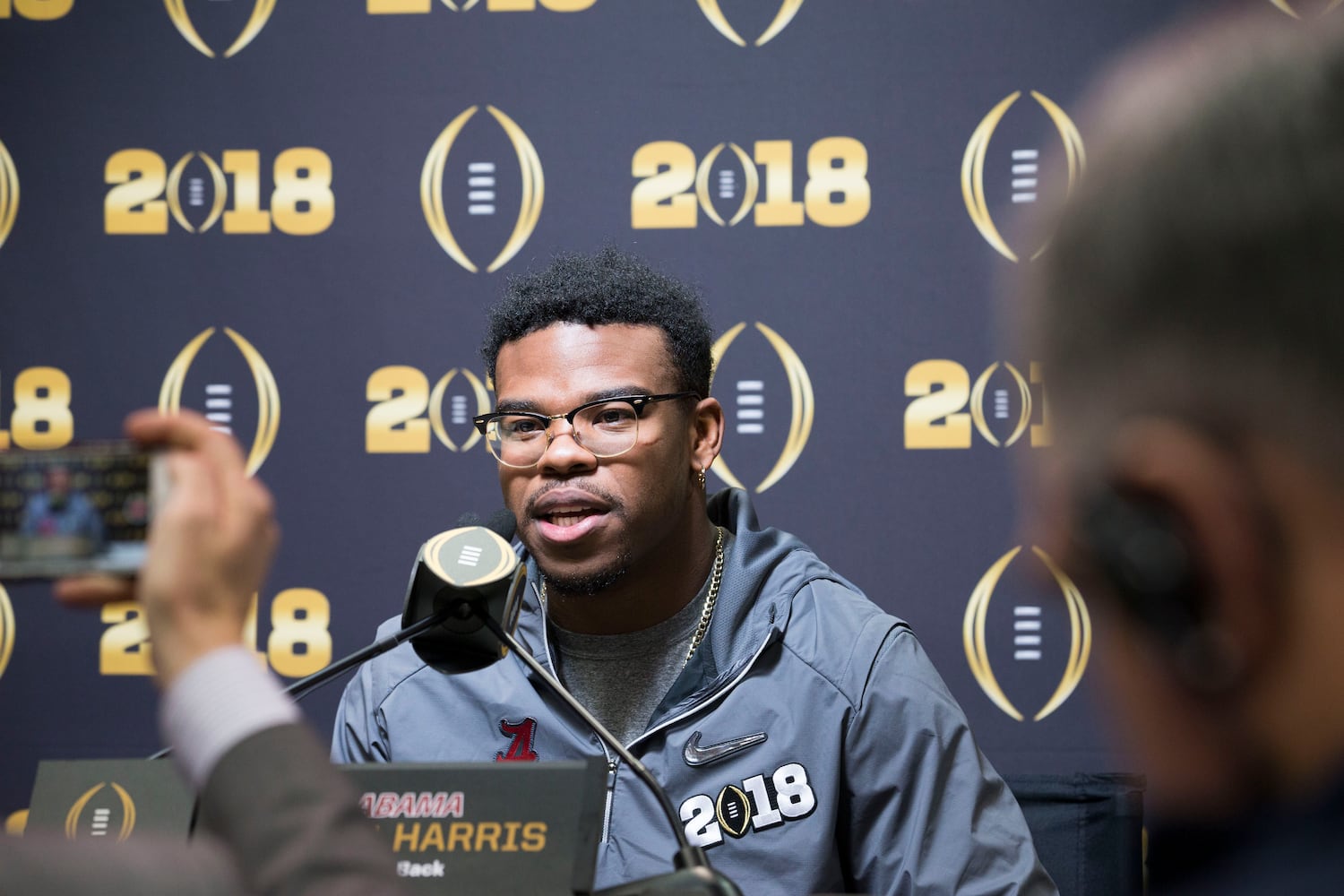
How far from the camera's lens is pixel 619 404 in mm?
1646

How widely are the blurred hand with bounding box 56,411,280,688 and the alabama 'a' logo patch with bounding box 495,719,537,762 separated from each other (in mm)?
932

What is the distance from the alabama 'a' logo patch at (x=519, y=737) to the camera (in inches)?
60.5

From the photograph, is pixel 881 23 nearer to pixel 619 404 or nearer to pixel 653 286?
pixel 653 286

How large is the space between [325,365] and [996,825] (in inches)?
54.4

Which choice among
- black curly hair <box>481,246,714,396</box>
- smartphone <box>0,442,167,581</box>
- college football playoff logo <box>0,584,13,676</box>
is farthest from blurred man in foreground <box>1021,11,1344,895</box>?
college football playoff logo <box>0,584,13,676</box>

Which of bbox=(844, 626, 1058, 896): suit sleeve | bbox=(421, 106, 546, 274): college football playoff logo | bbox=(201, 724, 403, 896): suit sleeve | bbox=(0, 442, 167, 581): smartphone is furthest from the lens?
bbox=(421, 106, 546, 274): college football playoff logo

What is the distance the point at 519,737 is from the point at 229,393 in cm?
99

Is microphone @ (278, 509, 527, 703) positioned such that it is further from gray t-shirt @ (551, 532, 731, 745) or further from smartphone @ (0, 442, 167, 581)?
gray t-shirt @ (551, 532, 731, 745)

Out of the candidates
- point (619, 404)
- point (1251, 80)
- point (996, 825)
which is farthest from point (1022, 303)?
point (619, 404)

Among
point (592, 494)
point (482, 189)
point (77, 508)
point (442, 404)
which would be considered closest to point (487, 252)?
point (482, 189)

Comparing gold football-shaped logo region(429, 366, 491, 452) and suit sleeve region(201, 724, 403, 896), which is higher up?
gold football-shaped logo region(429, 366, 491, 452)

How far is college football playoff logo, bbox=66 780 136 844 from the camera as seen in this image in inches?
39.1

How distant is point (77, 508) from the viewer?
2.21 ft

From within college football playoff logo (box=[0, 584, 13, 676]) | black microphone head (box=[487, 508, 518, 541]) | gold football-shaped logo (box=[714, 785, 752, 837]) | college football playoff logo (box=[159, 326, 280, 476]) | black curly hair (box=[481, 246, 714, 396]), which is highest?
black curly hair (box=[481, 246, 714, 396])
